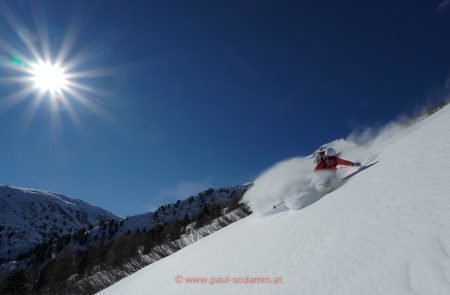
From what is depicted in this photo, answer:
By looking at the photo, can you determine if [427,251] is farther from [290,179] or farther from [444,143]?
[290,179]

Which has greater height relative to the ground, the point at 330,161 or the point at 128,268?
the point at 128,268

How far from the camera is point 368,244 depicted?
439 centimetres

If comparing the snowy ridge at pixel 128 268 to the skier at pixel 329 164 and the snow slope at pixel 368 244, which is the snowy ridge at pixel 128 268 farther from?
the skier at pixel 329 164

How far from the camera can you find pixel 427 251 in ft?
11.2

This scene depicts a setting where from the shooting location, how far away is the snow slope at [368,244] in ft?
11.2

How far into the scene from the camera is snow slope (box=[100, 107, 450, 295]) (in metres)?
3.42

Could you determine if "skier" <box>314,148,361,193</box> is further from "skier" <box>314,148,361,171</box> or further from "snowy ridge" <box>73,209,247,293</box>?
"snowy ridge" <box>73,209,247,293</box>

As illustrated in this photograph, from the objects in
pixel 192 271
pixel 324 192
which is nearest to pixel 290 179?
pixel 324 192

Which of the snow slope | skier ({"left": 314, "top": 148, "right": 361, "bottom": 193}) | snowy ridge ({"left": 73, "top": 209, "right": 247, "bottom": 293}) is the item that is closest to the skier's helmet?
skier ({"left": 314, "top": 148, "right": 361, "bottom": 193})

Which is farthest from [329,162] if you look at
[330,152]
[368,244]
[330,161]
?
[368,244]

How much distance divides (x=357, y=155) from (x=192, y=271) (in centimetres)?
896

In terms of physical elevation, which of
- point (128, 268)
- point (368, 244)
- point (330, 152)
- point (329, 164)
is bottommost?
point (368, 244)

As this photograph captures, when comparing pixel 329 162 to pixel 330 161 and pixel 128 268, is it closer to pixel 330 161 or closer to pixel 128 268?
pixel 330 161

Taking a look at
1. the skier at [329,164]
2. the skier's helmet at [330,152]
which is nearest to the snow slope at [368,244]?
the skier at [329,164]
